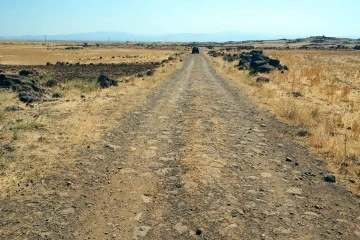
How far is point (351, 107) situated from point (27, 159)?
16.0 meters

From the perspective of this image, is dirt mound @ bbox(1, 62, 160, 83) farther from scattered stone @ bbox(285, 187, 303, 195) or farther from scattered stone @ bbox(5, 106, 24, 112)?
scattered stone @ bbox(285, 187, 303, 195)

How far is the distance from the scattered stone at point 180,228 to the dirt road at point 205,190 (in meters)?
0.02

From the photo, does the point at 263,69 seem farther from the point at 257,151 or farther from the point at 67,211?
the point at 67,211

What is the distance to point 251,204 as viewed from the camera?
24.1 feet

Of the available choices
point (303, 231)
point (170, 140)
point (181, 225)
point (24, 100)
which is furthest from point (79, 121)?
point (303, 231)

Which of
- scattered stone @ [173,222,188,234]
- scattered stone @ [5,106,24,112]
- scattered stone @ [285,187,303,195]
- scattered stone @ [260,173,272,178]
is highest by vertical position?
scattered stone @ [5,106,24,112]

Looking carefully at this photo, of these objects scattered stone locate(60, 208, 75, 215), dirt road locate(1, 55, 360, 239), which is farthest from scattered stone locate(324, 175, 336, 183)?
scattered stone locate(60, 208, 75, 215)

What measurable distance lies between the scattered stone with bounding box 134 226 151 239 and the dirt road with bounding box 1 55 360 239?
0.06 feet

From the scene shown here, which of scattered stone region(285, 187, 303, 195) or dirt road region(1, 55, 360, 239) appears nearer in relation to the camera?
dirt road region(1, 55, 360, 239)

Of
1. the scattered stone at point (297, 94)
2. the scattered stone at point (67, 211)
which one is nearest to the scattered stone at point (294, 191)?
the scattered stone at point (67, 211)

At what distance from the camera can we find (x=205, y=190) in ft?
26.0

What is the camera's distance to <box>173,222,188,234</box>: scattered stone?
6.30 metres

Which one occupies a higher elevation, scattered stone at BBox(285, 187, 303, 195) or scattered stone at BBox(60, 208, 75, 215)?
scattered stone at BBox(60, 208, 75, 215)

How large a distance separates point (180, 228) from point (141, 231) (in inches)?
27.0
